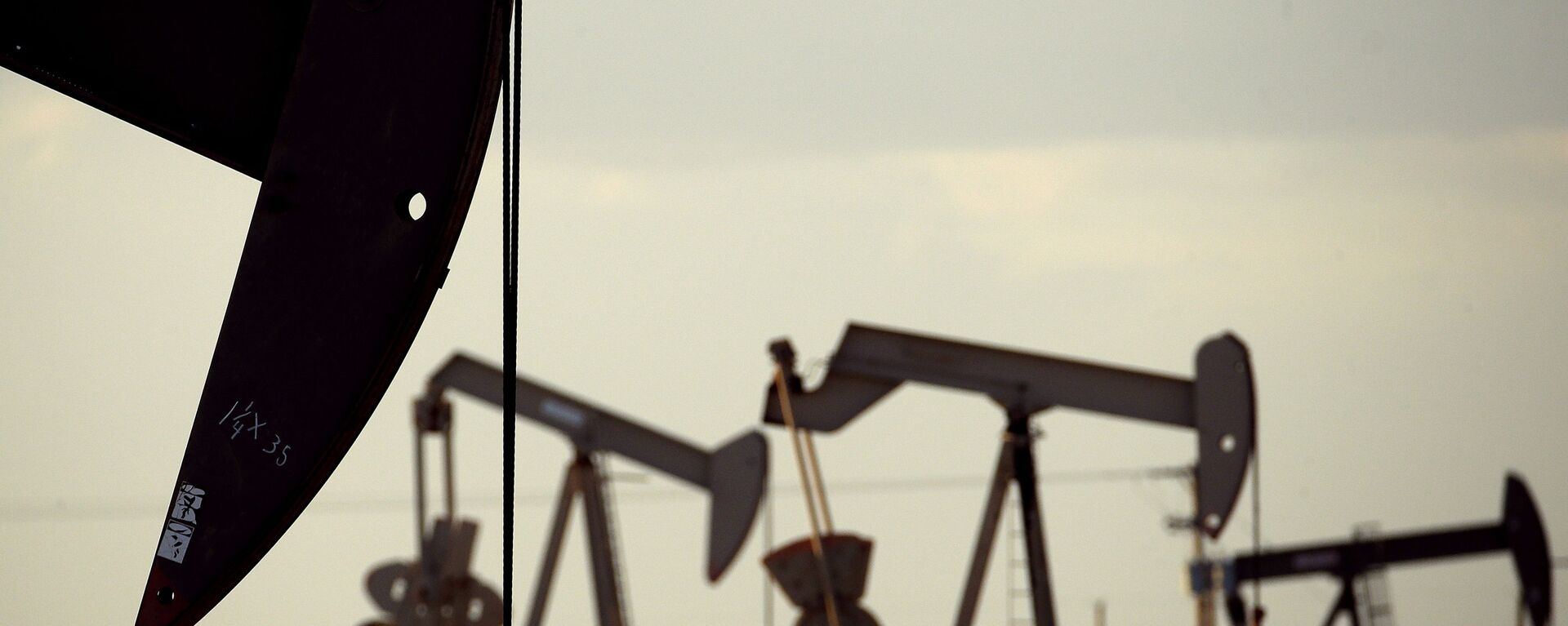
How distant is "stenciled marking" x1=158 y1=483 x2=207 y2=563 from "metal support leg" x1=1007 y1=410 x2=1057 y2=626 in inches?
281

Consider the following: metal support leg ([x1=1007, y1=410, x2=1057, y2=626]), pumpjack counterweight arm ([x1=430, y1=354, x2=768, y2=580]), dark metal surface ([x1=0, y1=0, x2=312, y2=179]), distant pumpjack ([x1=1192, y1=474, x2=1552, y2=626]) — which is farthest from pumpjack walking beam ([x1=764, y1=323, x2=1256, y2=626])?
dark metal surface ([x1=0, y1=0, x2=312, y2=179])

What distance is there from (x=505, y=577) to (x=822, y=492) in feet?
24.2

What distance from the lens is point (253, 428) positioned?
5.12 ft

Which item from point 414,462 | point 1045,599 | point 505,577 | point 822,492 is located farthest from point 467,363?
point 505,577

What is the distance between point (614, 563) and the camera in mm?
11719

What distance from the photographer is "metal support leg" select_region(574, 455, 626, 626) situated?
1161 centimetres

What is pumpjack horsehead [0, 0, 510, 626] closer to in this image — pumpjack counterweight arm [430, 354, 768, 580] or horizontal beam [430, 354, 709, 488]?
pumpjack counterweight arm [430, 354, 768, 580]

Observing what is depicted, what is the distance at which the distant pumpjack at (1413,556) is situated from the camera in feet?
44.2

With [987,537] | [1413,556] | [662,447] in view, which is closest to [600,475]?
[662,447]

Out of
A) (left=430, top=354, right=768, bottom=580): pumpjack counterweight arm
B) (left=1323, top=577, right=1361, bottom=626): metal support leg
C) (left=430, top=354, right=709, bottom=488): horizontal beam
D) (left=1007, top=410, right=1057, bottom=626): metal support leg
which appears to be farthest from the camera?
(left=1323, top=577, right=1361, bottom=626): metal support leg

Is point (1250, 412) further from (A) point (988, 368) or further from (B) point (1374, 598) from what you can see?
(B) point (1374, 598)

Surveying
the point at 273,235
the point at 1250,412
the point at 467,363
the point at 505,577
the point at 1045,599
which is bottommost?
the point at 505,577

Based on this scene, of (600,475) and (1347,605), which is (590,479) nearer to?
(600,475)

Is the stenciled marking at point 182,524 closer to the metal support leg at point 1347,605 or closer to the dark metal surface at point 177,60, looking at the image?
the dark metal surface at point 177,60
